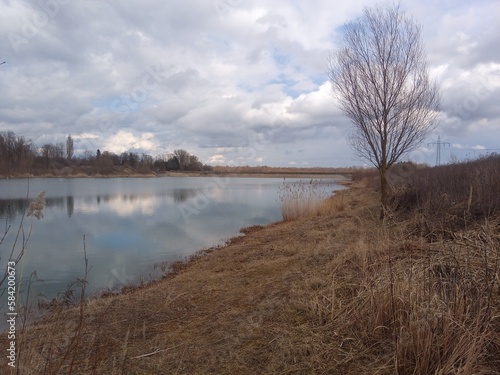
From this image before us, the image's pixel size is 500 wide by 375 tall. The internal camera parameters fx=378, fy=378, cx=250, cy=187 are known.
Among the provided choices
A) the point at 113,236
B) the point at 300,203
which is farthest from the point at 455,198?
the point at 113,236

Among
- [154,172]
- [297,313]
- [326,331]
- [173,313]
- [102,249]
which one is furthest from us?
[154,172]

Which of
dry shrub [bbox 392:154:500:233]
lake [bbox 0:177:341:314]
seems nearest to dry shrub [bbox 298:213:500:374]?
dry shrub [bbox 392:154:500:233]

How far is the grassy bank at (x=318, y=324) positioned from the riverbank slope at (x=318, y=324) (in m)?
0.01

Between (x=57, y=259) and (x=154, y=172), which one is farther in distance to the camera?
(x=154, y=172)

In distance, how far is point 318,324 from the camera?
13.8 feet

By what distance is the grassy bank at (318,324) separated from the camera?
10.2 feet

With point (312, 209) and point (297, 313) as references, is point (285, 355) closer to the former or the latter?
point (297, 313)

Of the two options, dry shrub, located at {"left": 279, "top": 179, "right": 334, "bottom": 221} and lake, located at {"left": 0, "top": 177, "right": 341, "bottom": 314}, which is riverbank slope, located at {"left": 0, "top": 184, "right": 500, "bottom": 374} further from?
dry shrub, located at {"left": 279, "top": 179, "right": 334, "bottom": 221}

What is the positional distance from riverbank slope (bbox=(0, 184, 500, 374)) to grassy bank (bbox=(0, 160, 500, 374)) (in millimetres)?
13

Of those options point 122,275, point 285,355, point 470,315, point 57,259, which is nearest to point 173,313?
point 285,355

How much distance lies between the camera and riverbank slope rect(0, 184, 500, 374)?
3125 millimetres

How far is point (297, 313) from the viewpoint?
15.1 feet

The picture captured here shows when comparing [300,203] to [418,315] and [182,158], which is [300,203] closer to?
[418,315]

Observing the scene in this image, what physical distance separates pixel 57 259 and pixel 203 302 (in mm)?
7209
